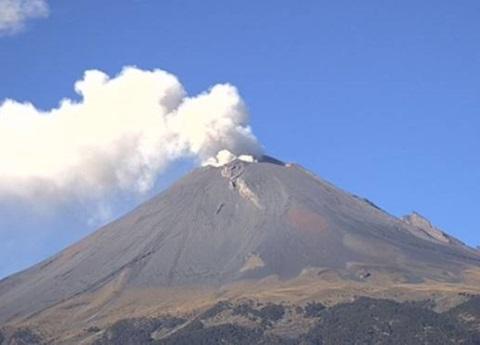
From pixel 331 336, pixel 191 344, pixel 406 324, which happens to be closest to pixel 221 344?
pixel 191 344

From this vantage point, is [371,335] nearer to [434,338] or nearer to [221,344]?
[434,338]

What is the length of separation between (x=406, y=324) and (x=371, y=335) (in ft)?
23.2

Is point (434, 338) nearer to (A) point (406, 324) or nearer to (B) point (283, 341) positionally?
(A) point (406, 324)

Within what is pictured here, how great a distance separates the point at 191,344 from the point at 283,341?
53.0ft

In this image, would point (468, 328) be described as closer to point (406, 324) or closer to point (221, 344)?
point (406, 324)

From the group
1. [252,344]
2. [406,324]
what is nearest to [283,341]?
[252,344]

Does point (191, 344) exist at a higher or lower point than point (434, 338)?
higher

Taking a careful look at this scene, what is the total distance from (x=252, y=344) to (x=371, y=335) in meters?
20.8

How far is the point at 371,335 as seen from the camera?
196750 mm

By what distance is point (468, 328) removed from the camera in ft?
649

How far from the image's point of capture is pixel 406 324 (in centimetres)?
19925

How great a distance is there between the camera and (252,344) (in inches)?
7849

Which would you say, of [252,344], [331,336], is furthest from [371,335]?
[252,344]

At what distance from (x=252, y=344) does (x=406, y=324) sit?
27.2 m
